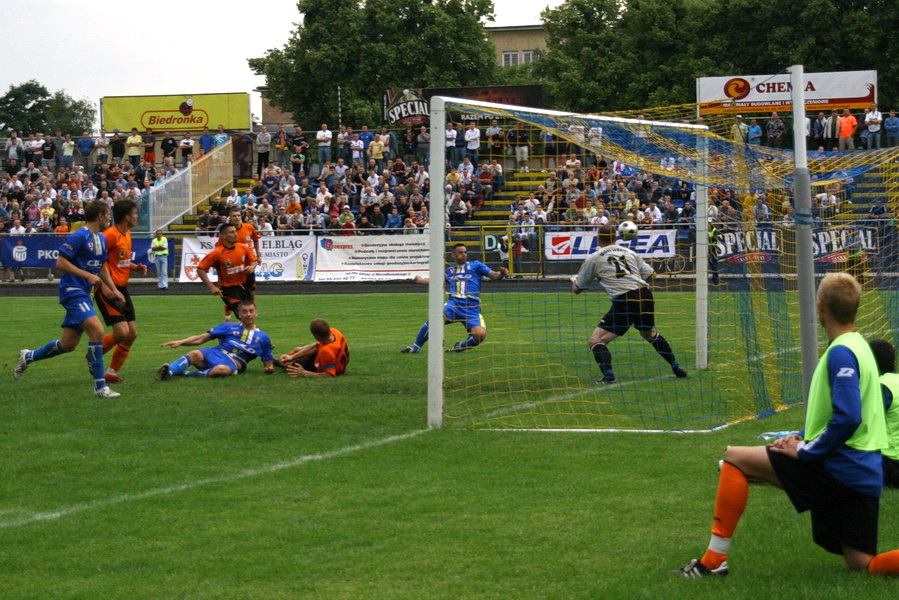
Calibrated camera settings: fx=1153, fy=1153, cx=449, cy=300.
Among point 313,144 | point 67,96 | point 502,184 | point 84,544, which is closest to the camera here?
point 84,544

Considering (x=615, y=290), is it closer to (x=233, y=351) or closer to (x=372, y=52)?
(x=233, y=351)

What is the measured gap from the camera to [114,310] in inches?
513

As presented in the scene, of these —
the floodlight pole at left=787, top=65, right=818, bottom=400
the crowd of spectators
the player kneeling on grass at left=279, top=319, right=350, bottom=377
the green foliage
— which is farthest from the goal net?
the green foliage

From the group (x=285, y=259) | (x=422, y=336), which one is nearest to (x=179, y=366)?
(x=422, y=336)

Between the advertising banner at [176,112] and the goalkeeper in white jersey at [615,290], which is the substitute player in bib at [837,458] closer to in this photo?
the goalkeeper in white jersey at [615,290]

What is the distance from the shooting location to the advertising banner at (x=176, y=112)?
176 feet

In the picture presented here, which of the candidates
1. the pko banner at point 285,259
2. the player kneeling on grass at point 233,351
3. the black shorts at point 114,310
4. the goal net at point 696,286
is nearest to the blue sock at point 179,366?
the player kneeling on grass at point 233,351

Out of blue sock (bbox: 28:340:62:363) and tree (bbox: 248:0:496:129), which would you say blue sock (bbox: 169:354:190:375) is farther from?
tree (bbox: 248:0:496:129)

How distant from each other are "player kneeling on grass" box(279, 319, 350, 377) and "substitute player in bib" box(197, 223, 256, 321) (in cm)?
182

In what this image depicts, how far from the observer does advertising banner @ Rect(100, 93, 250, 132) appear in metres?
53.6

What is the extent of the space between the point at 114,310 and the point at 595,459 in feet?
21.7

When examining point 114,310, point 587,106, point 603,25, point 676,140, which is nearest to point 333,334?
point 114,310

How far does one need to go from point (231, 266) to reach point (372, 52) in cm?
5206

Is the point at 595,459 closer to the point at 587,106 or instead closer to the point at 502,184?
the point at 502,184
